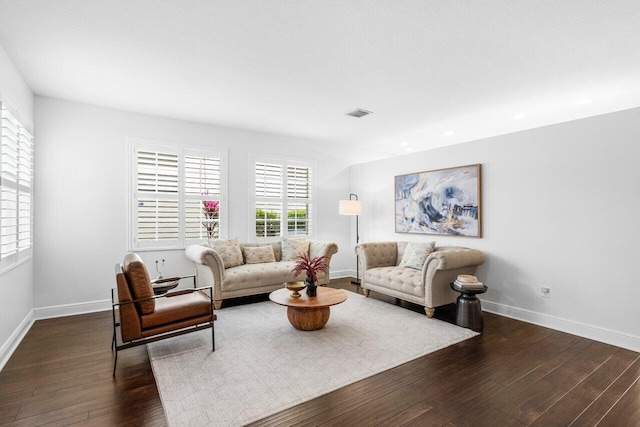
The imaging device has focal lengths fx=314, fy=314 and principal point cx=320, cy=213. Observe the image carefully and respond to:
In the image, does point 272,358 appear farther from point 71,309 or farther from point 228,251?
point 71,309

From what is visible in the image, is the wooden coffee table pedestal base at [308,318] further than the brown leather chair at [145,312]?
Yes

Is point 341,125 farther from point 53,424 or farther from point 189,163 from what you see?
point 53,424

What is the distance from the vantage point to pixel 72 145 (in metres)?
4.39

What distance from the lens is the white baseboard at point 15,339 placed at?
Answer: 2.94 metres

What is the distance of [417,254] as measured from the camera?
4.86m

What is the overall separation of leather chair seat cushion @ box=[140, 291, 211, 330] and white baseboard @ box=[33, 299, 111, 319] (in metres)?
1.91

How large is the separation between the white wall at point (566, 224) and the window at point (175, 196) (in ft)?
13.3

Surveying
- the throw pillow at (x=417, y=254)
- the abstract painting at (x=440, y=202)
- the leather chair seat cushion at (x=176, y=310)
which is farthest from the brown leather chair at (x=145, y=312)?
the abstract painting at (x=440, y=202)

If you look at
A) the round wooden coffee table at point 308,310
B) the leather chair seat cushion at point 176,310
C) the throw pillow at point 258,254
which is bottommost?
the round wooden coffee table at point 308,310

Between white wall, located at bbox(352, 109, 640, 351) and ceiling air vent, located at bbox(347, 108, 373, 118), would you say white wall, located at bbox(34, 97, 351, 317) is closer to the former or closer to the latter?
ceiling air vent, located at bbox(347, 108, 373, 118)

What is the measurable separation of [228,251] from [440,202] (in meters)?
3.52

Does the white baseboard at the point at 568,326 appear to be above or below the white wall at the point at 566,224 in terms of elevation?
below

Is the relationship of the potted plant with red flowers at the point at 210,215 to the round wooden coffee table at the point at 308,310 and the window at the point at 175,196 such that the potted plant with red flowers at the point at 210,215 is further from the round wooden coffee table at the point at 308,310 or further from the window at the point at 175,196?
the round wooden coffee table at the point at 308,310

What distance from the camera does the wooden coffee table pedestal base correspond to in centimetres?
359
